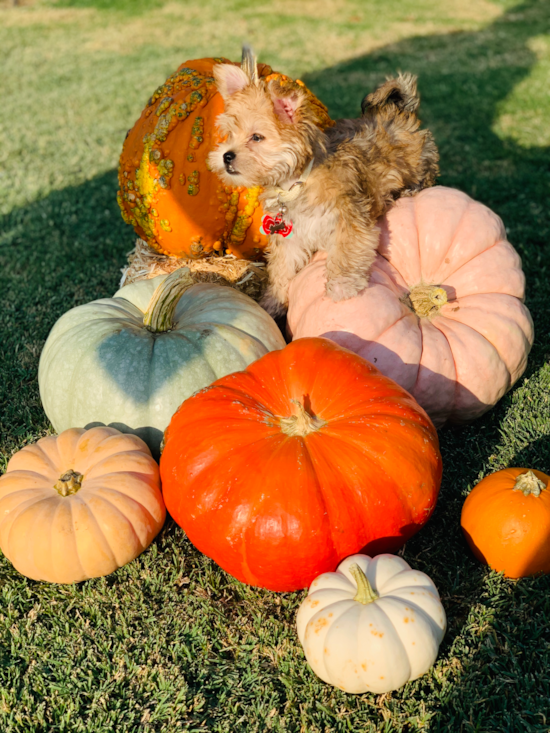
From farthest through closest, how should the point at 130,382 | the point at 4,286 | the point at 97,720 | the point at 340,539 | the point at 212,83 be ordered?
the point at 4,286, the point at 212,83, the point at 130,382, the point at 340,539, the point at 97,720

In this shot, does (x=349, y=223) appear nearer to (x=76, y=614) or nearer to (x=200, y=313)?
(x=200, y=313)

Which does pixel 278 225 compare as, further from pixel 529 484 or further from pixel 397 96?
pixel 529 484

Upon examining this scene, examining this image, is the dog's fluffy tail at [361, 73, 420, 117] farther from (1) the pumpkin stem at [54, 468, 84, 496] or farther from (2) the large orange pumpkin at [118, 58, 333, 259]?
(1) the pumpkin stem at [54, 468, 84, 496]

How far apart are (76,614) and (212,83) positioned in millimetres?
3500

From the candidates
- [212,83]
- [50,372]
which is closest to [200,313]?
[50,372]

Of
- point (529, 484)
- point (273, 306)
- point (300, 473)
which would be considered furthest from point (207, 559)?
point (273, 306)

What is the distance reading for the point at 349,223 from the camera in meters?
3.55

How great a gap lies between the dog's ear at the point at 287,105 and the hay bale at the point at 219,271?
1.33 m

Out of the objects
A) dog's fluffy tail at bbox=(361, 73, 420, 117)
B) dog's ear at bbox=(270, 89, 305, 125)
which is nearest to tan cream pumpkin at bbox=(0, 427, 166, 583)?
dog's ear at bbox=(270, 89, 305, 125)

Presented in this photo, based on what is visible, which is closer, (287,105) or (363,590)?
(363,590)

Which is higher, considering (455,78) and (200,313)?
(200,313)

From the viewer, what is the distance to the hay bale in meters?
4.39

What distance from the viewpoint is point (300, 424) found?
2.74 metres

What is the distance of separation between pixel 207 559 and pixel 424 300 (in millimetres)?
1802
